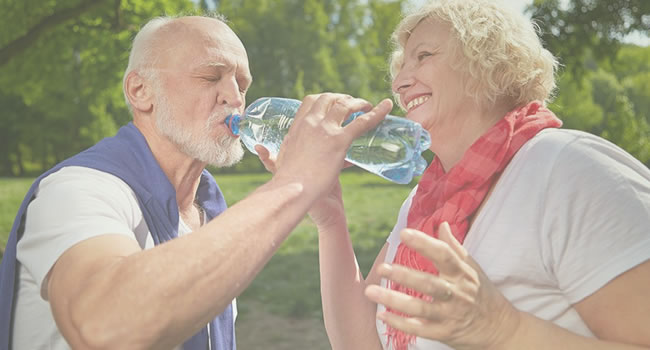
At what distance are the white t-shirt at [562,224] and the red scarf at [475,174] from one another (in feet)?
0.14

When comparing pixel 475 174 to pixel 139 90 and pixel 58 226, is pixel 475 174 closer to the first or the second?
pixel 58 226

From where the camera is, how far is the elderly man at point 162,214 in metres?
1.39

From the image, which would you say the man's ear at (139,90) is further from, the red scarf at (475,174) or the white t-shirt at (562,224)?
the white t-shirt at (562,224)

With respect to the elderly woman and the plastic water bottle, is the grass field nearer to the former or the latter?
the plastic water bottle

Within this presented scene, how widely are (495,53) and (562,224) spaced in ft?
2.32

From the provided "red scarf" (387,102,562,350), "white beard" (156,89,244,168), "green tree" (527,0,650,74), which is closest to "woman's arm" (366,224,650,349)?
"red scarf" (387,102,562,350)

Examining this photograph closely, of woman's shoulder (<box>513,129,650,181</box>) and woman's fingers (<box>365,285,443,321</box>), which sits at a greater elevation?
woman's shoulder (<box>513,129,650,181</box>)

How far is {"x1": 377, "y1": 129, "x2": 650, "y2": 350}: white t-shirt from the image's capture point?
1.57 meters

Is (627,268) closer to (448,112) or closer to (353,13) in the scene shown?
(448,112)

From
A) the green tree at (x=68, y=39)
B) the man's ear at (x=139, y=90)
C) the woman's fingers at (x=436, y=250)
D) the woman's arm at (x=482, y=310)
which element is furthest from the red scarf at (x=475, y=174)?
the green tree at (x=68, y=39)

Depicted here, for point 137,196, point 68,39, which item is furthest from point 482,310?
point 68,39

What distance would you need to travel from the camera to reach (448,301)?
1366 mm

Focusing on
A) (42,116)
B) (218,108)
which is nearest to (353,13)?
(42,116)

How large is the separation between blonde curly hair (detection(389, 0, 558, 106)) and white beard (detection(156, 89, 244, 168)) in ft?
3.06
